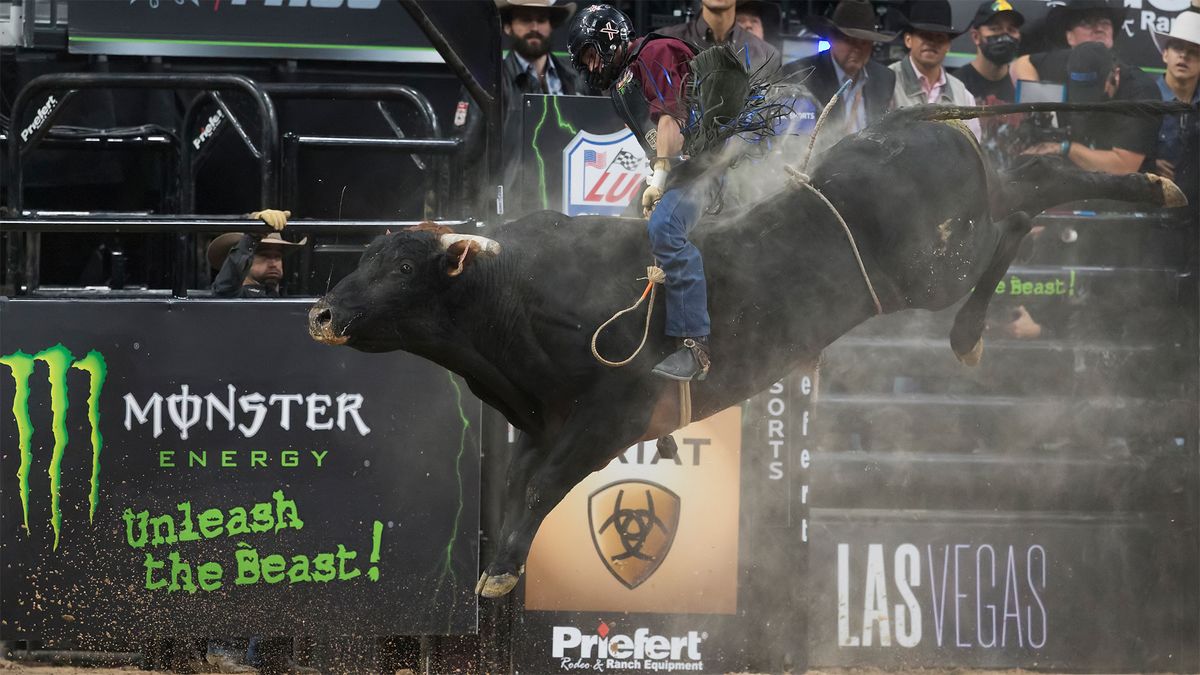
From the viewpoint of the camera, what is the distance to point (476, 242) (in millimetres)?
5238

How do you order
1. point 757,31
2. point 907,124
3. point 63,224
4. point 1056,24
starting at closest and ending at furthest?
1. point 907,124
2. point 63,224
3. point 757,31
4. point 1056,24

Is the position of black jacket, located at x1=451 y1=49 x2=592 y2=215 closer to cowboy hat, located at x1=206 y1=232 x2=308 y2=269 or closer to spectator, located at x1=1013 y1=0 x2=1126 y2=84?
cowboy hat, located at x1=206 y1=232 x2=308 y2=269

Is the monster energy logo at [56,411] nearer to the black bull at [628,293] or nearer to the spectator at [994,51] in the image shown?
the black bull at [628,293]

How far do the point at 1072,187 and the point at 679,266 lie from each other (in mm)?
1915

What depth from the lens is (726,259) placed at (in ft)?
18.3

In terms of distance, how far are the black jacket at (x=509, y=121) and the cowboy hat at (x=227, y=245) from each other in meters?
0.99

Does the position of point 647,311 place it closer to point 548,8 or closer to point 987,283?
point 987,283

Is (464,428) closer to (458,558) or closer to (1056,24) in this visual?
(458,558)

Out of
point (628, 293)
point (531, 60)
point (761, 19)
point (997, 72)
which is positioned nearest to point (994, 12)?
point (997, 72)

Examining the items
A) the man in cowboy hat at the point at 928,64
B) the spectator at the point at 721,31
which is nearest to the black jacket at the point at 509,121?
the spectator at the point at 721,31

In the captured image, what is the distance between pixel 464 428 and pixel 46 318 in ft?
6.89

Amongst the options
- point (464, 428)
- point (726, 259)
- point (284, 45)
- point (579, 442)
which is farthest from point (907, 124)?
point (284, 45)

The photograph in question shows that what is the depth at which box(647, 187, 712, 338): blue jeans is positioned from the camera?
5.36 m

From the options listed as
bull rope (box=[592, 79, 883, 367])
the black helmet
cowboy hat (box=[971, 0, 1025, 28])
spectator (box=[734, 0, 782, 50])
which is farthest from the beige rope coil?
cowboy hat (box=[971, 0, 1025, 28])
